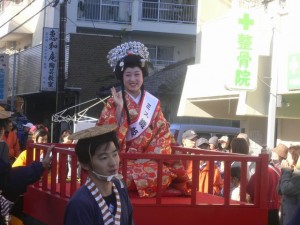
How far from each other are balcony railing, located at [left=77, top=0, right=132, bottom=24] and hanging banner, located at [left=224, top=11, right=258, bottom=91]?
13969mm

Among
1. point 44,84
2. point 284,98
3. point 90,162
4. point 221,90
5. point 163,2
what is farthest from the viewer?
point 163,2

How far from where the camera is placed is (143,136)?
19.9ft

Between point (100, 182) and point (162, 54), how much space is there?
24.8m

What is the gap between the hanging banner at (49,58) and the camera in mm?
22531

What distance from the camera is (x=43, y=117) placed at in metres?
29.7

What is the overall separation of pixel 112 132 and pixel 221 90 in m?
12.7

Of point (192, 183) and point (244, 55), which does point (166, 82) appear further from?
point (192, 183)

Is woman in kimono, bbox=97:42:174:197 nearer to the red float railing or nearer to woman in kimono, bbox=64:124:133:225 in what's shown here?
the red float railing

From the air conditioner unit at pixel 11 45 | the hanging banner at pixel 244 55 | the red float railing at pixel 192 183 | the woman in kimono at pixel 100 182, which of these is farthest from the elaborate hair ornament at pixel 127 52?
the air conditioner unit at pixel 11 45

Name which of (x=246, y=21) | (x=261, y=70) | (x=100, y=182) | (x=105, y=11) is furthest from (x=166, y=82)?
(x=100, y=182)

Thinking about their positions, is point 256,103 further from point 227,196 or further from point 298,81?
point 227,196

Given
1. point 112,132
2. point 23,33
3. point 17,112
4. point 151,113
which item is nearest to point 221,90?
point 17,112

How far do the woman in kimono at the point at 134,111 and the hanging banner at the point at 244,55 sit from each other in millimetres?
8156

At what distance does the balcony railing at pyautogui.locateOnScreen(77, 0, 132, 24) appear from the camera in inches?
1087
